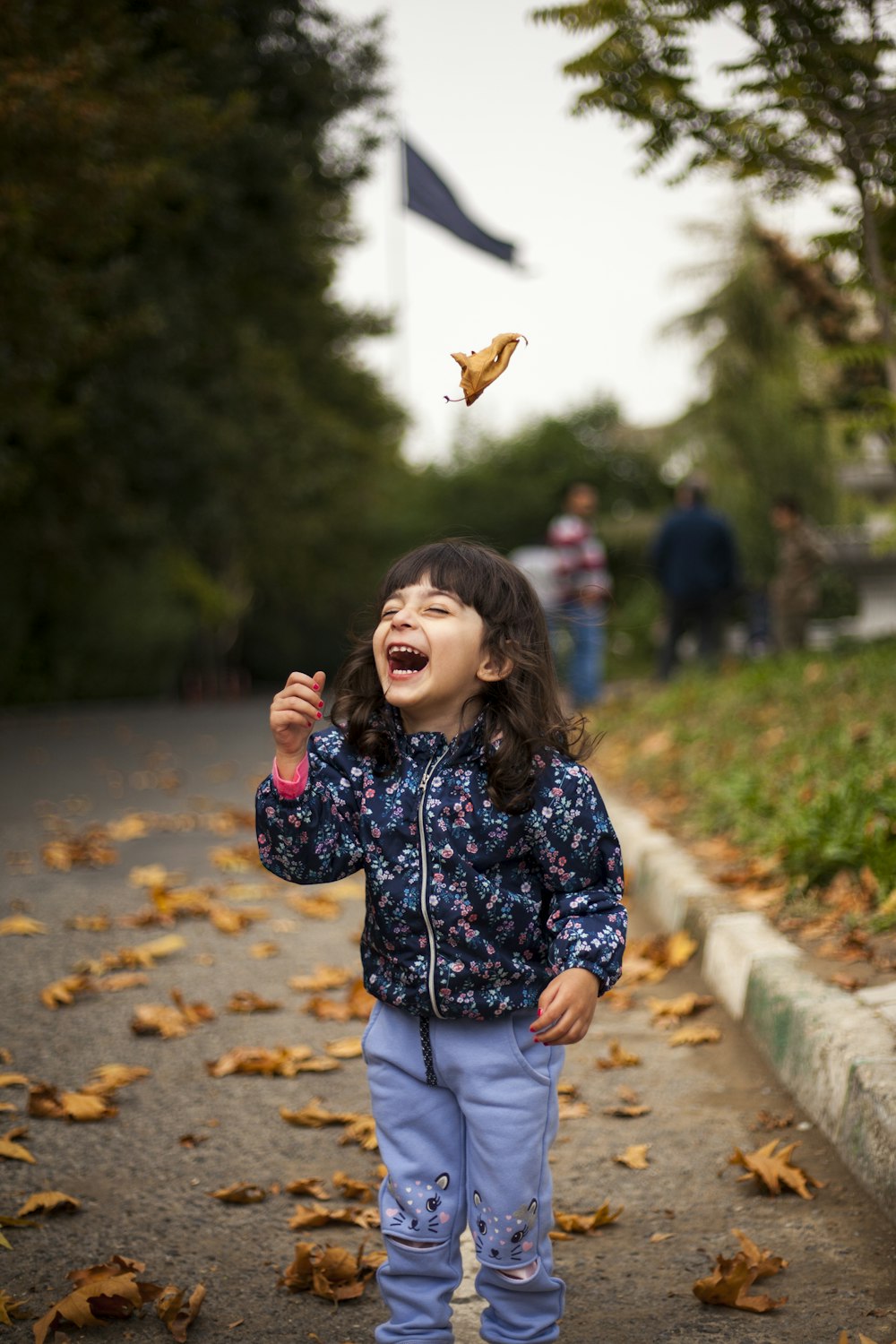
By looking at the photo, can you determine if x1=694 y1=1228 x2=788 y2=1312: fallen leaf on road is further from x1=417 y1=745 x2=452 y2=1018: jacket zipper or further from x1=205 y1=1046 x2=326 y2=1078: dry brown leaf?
x1=205 y1=1046 x2=326 y2=1078: dry brown leaf

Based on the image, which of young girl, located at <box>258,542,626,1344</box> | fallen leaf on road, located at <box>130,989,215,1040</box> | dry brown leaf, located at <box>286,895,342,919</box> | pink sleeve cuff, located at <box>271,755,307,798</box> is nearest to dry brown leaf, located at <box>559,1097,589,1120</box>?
young girl, located at <box>258,542,626,1344</box>

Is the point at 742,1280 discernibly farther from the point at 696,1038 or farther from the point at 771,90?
the point at 771,90

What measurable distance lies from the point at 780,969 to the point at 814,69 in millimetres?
4213

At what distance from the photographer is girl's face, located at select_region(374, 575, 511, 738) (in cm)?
237

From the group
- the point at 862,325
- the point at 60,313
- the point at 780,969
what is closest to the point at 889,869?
the point at 780,969

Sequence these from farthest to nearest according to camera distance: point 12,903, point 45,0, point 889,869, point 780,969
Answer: point 45,0
point 12,903
point 889,869
point 780,969

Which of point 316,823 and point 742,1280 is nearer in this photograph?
point 316,823

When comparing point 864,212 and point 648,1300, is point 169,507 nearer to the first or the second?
point 864,212

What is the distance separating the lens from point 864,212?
265 inches

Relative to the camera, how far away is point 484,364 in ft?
7.89

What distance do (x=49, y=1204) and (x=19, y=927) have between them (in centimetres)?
261

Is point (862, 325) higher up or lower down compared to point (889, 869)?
higher up

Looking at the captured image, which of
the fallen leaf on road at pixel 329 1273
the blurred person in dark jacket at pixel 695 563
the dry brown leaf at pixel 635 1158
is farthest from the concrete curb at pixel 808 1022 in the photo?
the blurred person in dark jacket at pixel 695 563

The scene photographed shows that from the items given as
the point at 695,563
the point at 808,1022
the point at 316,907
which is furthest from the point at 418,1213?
the point at 695,563
